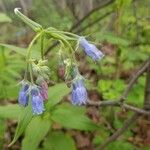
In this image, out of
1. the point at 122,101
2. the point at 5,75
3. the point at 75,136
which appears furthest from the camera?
the point at 75,136

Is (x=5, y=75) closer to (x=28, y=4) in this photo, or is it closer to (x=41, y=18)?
(x=41, y=18)

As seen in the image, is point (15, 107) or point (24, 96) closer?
point (24, 96)

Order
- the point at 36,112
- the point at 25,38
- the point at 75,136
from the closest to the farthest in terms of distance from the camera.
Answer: the point at 36,112 < the point at 75,136 < the point at 25,38

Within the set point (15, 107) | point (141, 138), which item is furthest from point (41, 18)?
point (15, 107)

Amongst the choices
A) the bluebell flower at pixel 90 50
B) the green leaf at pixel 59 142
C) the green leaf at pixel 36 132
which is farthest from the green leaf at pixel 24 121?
the green leaf at pixel 59 142

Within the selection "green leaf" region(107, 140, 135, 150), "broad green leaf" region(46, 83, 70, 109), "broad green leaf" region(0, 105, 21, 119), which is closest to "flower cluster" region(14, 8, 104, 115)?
"broad green leaf" region(46, 83, 70, 109)

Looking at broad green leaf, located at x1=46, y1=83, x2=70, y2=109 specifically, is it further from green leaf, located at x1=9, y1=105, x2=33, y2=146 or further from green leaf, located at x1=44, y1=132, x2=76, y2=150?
green leaf, located at x1=9, y1=105, x2=33, y2=146
